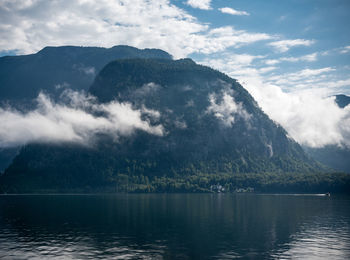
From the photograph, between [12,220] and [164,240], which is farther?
[12,220]

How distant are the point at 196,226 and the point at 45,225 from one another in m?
52.9

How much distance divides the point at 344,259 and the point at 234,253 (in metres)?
23.6

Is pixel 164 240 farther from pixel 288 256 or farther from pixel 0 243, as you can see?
pixel 0 243

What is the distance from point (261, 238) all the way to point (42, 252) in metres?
57.5

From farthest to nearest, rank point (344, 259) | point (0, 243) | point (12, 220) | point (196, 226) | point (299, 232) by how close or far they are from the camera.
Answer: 1. point (12, 220)
2. point (196, 226)
3. point (299, 232)
4. point (0, 243)
5. point (344, 259)

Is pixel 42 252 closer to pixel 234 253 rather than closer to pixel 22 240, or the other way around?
pixel 22 240

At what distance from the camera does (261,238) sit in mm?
102188

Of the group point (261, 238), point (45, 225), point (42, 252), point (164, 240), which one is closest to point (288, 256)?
point (261, 238)

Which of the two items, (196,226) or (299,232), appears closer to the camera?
(299,232)

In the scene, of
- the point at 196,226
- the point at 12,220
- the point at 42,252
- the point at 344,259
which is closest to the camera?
the point at 344,259

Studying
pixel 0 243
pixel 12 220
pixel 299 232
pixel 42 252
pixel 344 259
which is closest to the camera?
pixel 344 259

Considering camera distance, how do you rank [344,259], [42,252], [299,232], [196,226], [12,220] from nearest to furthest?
1. [344,259]
2. [42,252]
3. [299,232]
4. [196,226]
5. [12,220]

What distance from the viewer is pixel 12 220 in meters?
142

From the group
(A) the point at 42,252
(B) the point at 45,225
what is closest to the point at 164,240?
(A) the point at 42,252
